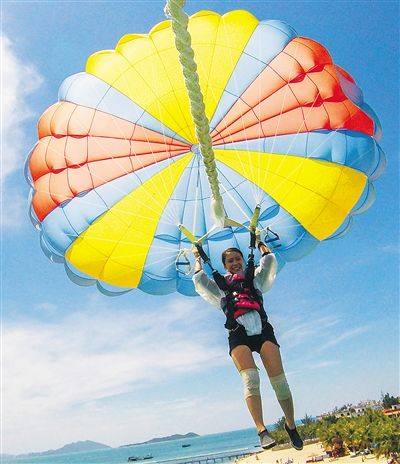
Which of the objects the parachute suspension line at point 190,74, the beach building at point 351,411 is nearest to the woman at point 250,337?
the parachute suspension line at point 190,74

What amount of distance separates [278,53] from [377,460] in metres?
36.0

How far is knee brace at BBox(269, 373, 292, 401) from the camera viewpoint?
16.3 feet

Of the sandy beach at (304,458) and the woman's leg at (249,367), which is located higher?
the woman's leg at (249,367)

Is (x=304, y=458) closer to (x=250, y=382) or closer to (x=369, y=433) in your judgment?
(x=369, y=433)

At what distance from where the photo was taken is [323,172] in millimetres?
7508

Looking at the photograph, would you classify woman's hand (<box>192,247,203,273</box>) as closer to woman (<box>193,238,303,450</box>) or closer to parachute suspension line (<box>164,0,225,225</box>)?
woman (<box>193,238,303,450</box>)

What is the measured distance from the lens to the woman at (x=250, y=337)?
4.86 meters

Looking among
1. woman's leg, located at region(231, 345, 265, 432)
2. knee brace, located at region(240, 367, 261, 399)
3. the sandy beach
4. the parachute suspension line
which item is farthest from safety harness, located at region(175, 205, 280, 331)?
the sandy beach

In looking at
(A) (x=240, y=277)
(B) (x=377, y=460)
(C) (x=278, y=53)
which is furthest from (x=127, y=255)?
(B) (x=377, y=460)

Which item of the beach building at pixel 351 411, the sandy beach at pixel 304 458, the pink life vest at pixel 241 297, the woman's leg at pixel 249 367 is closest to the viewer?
the woman's leg at pixel 249 367

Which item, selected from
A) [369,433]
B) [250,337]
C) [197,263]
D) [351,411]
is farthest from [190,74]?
[351,411]

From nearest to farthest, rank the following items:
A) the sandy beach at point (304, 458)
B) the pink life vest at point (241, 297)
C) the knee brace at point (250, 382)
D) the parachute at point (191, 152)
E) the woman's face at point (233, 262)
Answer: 1. the knee brace at point (250, 382)
2. the pink life vest at point (241, 297)
3. the woman's face at point (233, 262)
4. the parachute at point (191, 152)
5. the sandy beach at point (304, 458)

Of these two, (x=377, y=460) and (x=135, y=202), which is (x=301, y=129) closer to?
(x=135, y=202)

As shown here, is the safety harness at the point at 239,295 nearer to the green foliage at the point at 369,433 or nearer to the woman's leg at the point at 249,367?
the woman's leg at the point at 249,367
